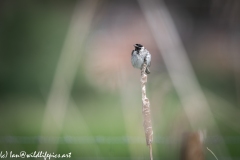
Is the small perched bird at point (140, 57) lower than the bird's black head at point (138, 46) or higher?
lower

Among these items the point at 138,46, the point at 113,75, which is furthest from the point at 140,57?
the point at 113,75

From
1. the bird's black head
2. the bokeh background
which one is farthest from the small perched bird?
the bokeh background

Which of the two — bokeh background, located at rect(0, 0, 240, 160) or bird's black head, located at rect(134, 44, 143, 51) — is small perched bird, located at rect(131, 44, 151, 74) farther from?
bokeh background, located at rect(0, 0, 240, 160)

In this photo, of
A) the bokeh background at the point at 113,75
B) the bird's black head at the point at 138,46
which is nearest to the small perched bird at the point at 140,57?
the bird's black head at the point at 138,46

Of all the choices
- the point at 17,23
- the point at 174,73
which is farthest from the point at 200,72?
the point at 17,23

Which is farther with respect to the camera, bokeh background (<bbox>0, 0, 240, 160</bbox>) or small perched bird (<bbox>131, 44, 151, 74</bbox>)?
bokeh background (<bbox>0, 0, 240, 160</bbox>)

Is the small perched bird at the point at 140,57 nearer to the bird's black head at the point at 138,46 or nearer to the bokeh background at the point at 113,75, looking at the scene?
the bird's black head at the point at 138,46

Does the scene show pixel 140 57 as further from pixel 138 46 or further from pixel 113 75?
pixel 113 75

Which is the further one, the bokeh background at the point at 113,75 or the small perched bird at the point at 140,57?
the bokeh background at the point at 113,75

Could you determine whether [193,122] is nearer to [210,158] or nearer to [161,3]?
[210,158]
